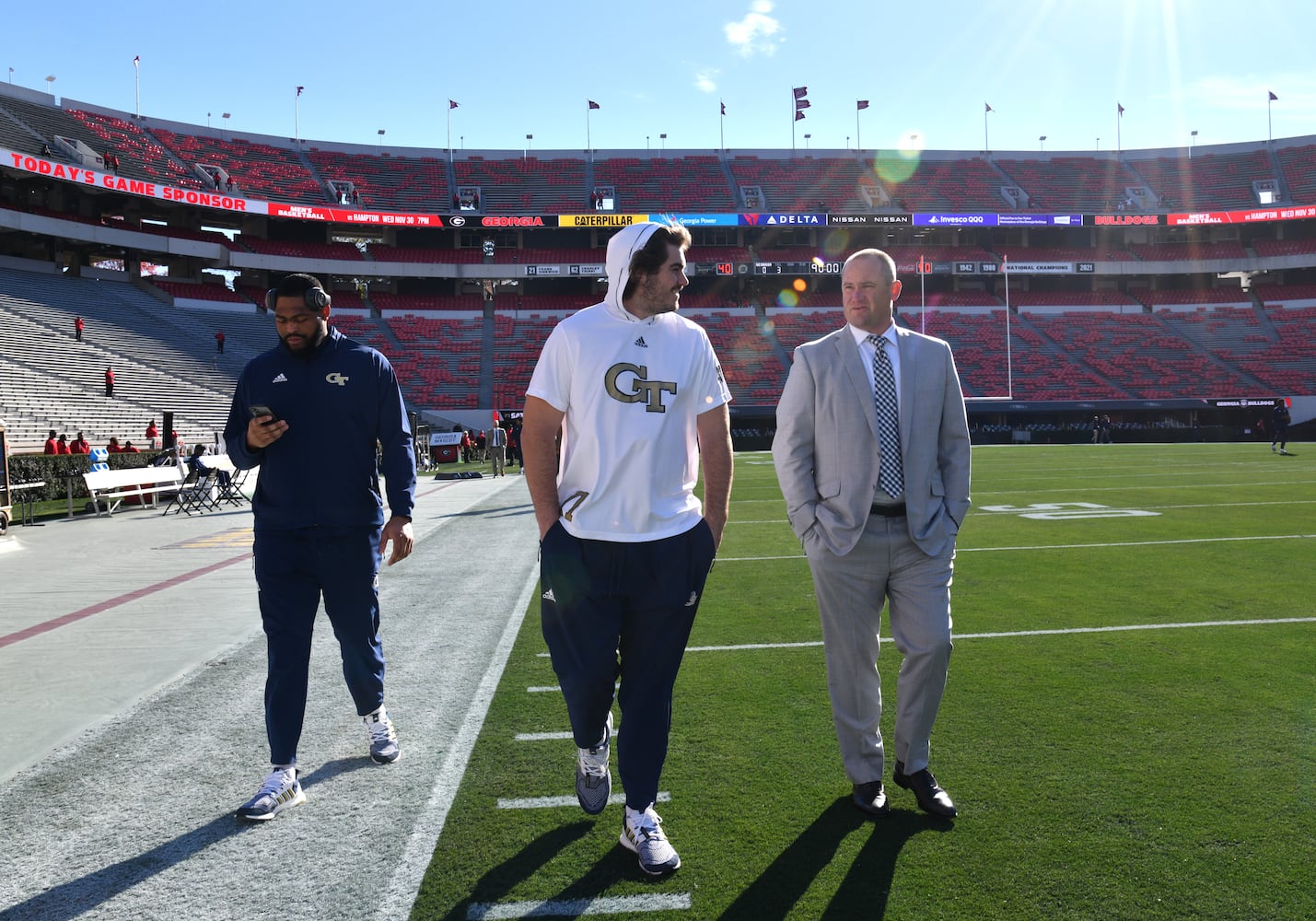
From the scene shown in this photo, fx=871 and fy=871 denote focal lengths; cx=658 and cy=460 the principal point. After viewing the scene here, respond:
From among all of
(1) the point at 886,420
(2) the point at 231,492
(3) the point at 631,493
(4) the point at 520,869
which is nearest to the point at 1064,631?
(1) the point at 886,420

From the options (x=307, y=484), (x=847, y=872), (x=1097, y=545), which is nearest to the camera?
(x=847, y=872)

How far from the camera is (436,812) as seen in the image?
126 inches

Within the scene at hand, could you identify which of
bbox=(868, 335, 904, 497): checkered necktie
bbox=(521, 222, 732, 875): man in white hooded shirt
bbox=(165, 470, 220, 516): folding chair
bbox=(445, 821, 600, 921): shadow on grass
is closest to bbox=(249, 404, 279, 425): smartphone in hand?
bbox=(521, 222, 732, 875): man in white hooded shirt

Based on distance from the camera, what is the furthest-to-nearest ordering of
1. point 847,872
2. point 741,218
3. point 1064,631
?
1. point 741,218
2. point 1064,631
3. point 847,872

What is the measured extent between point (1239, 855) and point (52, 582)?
31.9ft

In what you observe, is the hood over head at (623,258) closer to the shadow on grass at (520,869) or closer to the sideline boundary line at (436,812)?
the shadow on grass at (520,869)

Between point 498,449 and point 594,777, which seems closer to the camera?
point 594,777

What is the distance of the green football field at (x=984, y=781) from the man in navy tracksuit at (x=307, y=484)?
78 cm

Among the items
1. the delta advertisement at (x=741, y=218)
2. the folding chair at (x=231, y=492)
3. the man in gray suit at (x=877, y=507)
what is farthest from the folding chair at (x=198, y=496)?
the delta advertisement at (x=741, y=218)

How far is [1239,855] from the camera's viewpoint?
8.98 feet

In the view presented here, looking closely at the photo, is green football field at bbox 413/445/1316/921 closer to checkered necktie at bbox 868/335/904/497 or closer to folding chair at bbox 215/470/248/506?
checkered necktie at bbox 868/335/904/497

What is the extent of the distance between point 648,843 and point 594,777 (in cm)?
36

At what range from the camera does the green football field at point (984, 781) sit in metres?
2.60

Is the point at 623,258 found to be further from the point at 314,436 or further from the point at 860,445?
the point at 314,436
